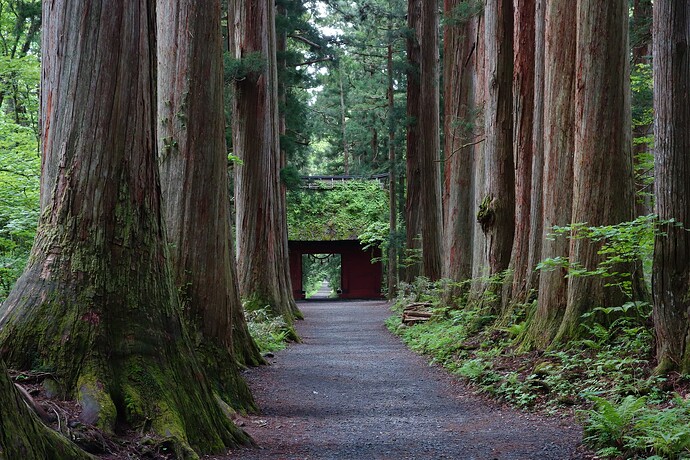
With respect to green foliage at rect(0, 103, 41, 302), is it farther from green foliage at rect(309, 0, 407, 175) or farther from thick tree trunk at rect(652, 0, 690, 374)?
green foliage at rect(309, 0, 407, 175)

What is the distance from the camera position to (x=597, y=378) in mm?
7695

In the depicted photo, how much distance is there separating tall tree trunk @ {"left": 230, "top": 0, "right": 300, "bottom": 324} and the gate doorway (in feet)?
59.8

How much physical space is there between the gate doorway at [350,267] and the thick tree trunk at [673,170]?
28880 mm

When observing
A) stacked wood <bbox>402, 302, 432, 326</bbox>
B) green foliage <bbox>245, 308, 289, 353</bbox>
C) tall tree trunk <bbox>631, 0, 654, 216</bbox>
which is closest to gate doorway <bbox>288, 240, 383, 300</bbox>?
stacked wood <bbox>402, 302, 432, 326</bbox>

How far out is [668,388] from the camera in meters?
6.76

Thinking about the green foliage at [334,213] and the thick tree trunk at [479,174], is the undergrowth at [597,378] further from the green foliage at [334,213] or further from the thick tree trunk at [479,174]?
the green foliage at [334,213]

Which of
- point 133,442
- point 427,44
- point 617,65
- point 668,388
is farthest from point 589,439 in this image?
point 427,44

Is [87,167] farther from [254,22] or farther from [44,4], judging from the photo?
[254,22]

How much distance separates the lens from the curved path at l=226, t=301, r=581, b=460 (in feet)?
19.6

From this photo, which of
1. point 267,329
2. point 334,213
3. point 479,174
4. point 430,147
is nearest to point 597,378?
point 267,329

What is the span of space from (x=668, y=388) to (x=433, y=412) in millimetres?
2466

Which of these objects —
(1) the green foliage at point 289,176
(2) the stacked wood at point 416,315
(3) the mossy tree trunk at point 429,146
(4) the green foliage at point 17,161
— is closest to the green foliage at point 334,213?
(1) the green foliage at point 289,176

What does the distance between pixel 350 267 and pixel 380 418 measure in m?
29.4

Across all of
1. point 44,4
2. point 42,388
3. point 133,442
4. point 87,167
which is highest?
point 44,4
